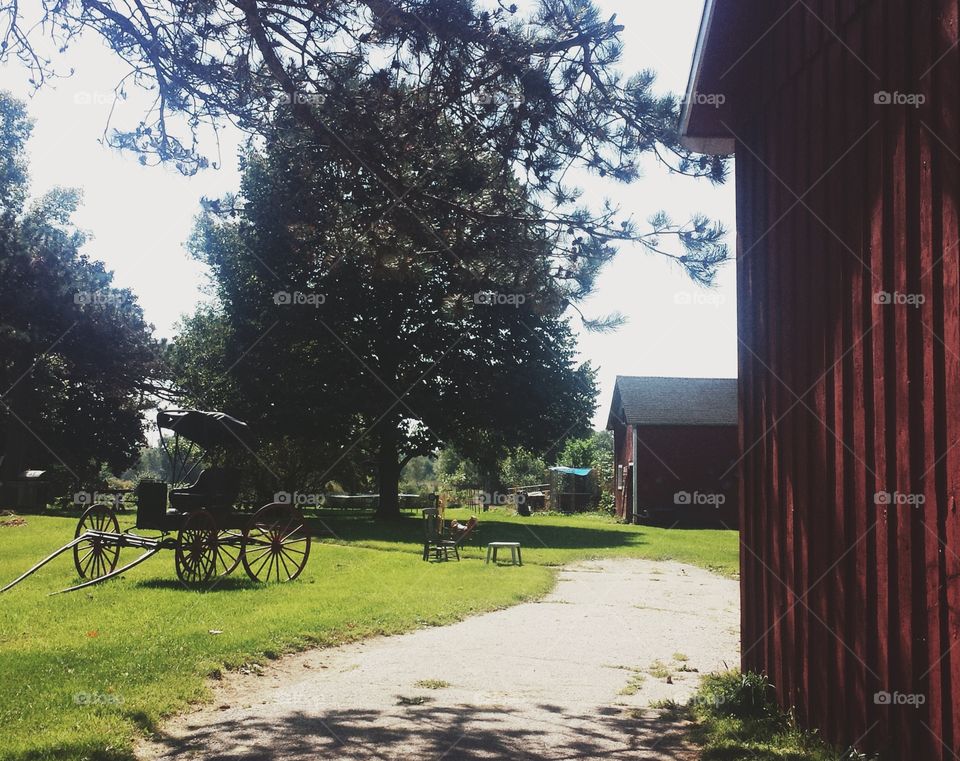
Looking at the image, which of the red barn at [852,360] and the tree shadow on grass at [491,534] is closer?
the red barn at [852,360]

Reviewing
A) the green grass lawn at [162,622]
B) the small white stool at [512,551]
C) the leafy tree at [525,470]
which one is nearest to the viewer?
the green grass lawn at [162,622]

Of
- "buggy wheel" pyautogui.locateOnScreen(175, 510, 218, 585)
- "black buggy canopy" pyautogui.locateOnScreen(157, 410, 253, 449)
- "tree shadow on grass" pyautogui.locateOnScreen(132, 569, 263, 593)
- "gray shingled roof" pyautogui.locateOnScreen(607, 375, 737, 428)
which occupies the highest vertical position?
"gray shingled roof" pyautogui.locateOnScreen(607, 375, 737, 428)

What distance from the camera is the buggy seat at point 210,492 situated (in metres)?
14.5

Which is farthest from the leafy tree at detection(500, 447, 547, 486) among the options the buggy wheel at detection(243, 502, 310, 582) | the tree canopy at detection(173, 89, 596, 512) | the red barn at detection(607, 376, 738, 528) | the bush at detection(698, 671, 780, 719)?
the bush at detection(698, 671, 780, 719)

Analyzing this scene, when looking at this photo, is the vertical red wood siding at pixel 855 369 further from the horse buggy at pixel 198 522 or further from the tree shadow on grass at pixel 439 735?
the horse buggy at pixel 198 522

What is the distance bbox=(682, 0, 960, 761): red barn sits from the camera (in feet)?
14.4

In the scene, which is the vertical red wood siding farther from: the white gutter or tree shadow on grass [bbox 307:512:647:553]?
tree shadow on grass [bbox 307:512:647:553]

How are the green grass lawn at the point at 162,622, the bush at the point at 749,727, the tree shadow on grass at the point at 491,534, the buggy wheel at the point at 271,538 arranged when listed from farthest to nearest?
the tree shadow on grass at the point at 491,534
the buggy wheel at the point at 271,538
the green grass lawn at the point at 162,622
the bush at the point at 749,727

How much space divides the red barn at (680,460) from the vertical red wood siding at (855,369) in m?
33.7

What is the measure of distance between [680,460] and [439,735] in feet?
120

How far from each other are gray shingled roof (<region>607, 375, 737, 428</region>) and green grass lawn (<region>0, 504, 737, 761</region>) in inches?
764

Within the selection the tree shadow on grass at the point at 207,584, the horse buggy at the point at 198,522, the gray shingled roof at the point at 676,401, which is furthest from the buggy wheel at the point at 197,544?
the gray shingled roof at the point at 676,401

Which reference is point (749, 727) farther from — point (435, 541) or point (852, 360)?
point (435, 541)

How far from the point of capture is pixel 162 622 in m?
10.3
